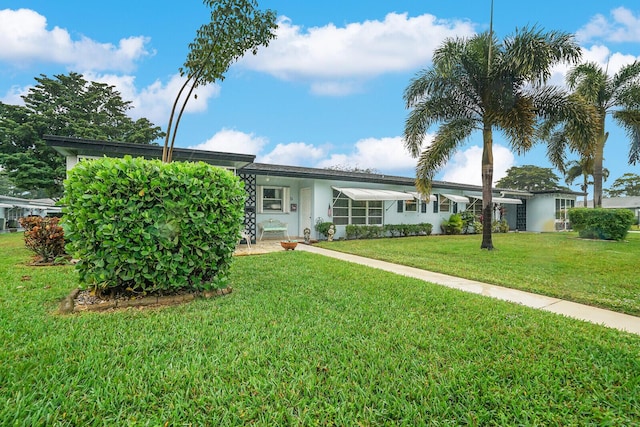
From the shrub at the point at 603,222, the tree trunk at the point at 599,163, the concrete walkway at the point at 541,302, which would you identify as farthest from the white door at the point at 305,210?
the tree trunk at the point at 599,163

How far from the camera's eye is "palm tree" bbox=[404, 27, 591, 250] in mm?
12039

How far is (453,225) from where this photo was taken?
22484mm

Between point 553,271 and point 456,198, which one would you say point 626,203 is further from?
point 553,271

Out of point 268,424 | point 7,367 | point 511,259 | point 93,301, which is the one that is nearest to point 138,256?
point 93,301

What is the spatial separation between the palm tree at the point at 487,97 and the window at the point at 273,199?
23.8 feet

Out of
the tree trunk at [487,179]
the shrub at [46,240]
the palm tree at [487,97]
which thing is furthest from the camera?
the tree trunk at [487,179]

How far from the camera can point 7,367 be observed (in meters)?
2.92

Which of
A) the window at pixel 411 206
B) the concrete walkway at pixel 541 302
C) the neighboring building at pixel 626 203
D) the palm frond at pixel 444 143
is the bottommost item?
the concrete walkway at pixel 541 302

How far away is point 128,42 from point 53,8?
2429 millimetres

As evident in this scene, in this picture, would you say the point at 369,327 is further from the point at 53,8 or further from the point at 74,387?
the point at 53,8

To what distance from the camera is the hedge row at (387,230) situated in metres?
18.1

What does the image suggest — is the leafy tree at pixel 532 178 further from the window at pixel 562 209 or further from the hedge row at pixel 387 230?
the hedge row at pixel 387 230

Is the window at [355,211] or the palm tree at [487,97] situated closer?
the palm tree at [487,97]

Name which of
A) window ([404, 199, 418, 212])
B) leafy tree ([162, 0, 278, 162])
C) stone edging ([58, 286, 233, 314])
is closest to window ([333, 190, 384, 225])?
window ([404, 199, 418, 212])
